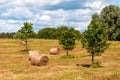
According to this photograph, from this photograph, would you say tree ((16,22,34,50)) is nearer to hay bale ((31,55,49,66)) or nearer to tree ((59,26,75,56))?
tree ((59,26,75,56))

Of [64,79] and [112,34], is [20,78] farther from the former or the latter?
[112,34]

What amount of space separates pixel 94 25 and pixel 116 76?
53.7ft

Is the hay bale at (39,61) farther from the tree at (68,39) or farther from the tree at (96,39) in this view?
the tree at (68,39)

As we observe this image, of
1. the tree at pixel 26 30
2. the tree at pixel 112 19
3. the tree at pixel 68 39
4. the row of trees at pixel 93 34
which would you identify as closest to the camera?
the row of trees at pixel 93 34

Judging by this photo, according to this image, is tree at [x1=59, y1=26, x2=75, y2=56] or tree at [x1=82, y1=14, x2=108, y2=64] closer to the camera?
tree at [x1=82, y1=14, x2=108, y2=64]

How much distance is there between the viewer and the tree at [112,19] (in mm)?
107500

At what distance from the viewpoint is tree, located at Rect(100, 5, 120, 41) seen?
4232 inches

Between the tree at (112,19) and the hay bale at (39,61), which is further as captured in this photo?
the tree at (112,19)

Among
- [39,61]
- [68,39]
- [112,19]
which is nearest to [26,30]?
[68,39]

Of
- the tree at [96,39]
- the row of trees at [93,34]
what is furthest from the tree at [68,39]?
the tree at [96,39]

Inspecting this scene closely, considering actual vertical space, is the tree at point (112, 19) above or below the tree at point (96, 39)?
above

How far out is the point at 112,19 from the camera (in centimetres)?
11069

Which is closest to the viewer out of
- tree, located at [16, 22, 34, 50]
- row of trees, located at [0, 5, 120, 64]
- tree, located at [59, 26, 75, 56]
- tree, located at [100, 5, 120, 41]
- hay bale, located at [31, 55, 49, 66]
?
hay bale, located at [31, 55, 49, 66]

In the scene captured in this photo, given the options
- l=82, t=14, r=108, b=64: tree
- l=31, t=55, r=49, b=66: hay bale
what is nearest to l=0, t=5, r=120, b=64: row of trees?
l=82, t=14, r=108, b=64: tree
